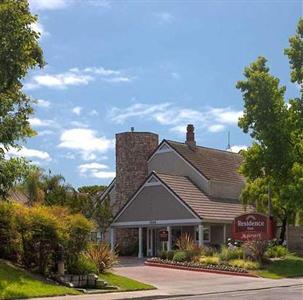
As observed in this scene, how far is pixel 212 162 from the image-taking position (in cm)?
5288

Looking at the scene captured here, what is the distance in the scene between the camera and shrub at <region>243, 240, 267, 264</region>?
35.0 meters

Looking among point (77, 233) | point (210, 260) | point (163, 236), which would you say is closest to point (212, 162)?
point (163, 236)

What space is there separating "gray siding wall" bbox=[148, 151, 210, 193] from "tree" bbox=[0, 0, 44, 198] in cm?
2766

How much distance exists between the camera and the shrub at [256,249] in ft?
115

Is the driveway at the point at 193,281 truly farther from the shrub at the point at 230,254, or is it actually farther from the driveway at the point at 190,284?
the shrub at the point at 230,254

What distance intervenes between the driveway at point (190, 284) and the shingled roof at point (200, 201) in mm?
9487

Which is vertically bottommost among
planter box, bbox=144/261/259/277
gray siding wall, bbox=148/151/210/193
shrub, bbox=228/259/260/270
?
planter box, bbox=144/261/259/277

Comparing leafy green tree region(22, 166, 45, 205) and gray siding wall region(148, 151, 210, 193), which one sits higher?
gray siding wall region(148, 151, 210, 193)

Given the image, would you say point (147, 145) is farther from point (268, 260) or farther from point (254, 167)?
point (268, 260)

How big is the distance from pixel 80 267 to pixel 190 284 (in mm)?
4865

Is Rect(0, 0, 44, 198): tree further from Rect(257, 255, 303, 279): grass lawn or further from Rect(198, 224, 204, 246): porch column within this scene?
Rect(198, 224, 204, 246): porch column

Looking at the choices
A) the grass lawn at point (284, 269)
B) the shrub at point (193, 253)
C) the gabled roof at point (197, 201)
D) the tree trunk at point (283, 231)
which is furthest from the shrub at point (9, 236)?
the tree trunk at point (283, 231)

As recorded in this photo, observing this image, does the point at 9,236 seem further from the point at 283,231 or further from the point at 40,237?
the point at 283,231

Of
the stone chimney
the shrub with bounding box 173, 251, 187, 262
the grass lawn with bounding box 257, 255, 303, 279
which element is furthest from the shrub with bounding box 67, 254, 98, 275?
the stone chimney
